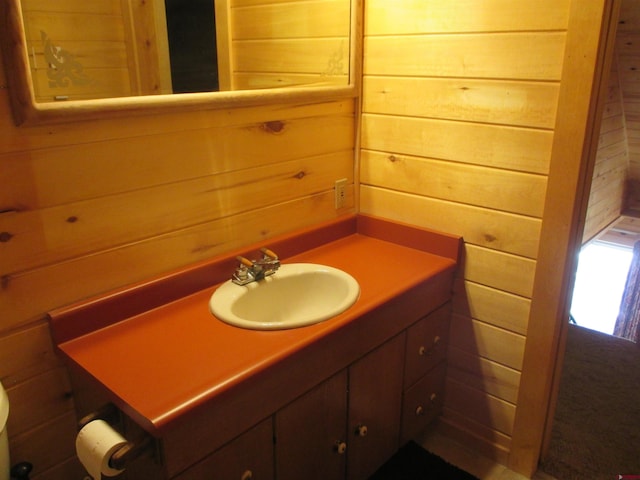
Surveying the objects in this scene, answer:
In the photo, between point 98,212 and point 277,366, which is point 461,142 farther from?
point 98,212

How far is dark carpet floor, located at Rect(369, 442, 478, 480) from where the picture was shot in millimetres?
1879

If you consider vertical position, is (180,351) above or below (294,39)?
below

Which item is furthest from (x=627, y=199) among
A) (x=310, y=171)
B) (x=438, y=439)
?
(x=310, y=171)

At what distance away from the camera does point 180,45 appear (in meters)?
1.64

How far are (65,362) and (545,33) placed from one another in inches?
60.0

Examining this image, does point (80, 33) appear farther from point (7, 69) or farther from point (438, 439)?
point (438, 439)

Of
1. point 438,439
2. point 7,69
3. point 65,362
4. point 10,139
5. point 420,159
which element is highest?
point 7,69

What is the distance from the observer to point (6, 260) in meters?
1.19

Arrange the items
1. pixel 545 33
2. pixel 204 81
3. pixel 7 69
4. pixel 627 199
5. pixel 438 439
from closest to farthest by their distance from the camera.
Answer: pixel 7 69, pixel 545 33, pixel 204 81, pixel 438 439, pixel 627 199

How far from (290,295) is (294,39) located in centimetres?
88

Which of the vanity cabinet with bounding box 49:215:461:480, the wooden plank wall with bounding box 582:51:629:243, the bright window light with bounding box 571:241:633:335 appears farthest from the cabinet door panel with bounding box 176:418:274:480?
the wooden plank wall with bounding box 582:51:629:243

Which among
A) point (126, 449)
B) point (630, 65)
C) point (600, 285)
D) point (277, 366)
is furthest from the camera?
point (600, 285)

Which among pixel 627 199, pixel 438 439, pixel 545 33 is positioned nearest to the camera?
pixel 545 33

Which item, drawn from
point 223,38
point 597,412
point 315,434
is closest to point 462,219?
point 315,434
